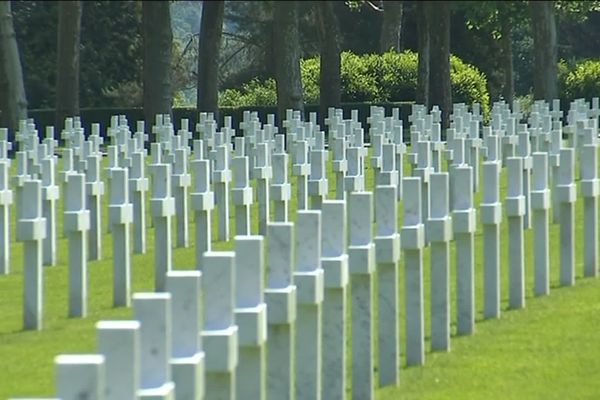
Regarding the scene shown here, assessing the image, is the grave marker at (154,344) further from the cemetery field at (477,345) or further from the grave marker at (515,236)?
the grave marker at (515,236)

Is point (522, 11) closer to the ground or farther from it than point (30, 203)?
farther from it

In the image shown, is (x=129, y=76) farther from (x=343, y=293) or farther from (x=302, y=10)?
(x=343, y=293)

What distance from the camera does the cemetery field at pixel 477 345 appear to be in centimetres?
1023

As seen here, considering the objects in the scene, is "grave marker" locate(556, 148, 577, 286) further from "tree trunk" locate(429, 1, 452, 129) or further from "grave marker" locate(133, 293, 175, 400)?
"grave marker" locate(133, 293, 175, 400)

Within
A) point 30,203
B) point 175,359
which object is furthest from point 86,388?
point 30,203

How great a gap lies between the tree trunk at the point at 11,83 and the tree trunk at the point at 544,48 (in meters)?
10.4

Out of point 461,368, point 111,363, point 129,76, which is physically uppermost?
point 129,76

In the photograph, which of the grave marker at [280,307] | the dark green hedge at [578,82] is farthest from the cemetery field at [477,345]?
the dark green hedge at [578,82]

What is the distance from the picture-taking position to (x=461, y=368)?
10766 millimetres

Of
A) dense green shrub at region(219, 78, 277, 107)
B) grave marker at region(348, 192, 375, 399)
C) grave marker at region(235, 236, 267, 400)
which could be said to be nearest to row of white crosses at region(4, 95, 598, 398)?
grave marker at region(348, 192, 375, 399)

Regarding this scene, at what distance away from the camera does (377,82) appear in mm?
48094

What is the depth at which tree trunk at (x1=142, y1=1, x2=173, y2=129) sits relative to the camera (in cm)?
1180

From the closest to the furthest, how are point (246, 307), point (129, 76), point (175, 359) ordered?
point (175, 359) < point (246, 307) < point (129, 76)

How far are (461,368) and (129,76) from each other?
405 inches
